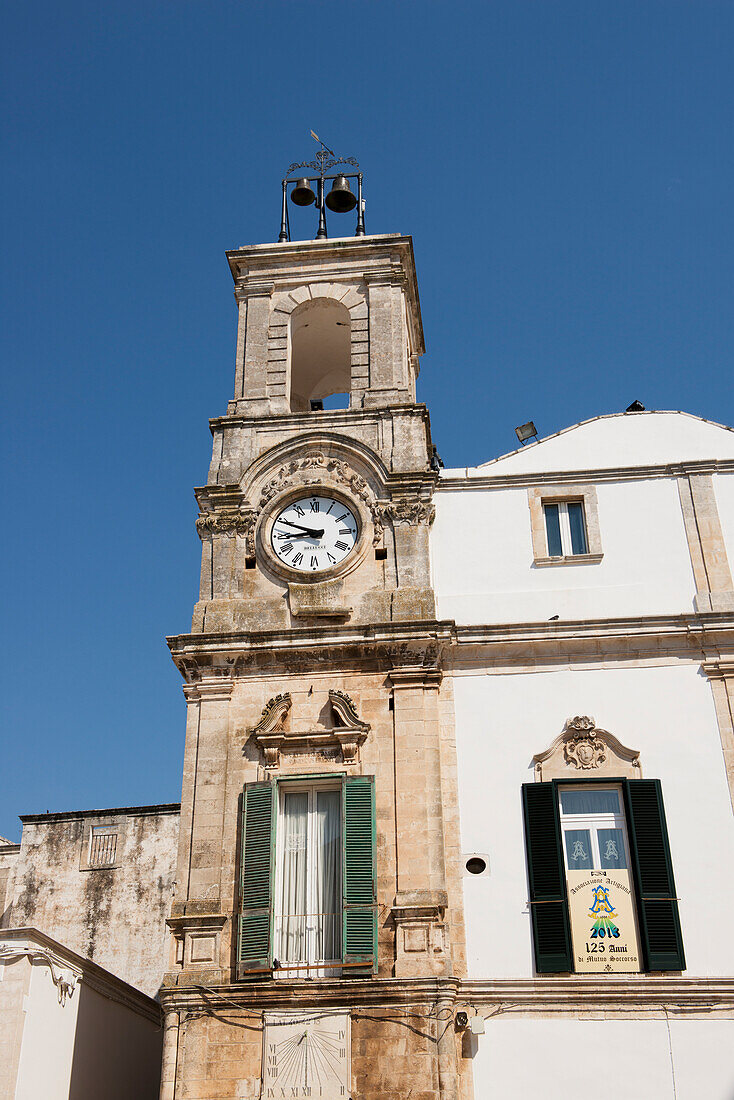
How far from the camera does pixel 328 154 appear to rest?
84.2 feet

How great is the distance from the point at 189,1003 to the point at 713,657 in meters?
9.28

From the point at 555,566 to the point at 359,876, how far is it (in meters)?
6.13

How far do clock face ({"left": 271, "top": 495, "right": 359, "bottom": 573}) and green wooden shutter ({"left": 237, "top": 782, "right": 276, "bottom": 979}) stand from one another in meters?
4.00

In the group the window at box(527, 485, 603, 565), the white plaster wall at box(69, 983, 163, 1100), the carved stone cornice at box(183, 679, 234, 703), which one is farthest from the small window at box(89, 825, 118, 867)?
the window at box(527, 485, 603, 565)

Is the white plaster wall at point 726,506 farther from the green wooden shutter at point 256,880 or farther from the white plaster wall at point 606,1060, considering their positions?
the green wooden shutter at point 256,880

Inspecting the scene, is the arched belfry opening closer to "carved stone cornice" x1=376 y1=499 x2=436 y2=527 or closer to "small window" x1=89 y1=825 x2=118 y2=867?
"carved stone cornice" x1=376 y1=499 x2=436 y2=527

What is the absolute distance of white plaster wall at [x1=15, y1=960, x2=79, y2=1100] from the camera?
16.2m

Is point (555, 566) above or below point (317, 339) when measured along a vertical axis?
below

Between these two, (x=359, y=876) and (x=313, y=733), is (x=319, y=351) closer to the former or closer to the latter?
(x=313, y=733)

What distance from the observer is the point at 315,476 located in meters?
20.9

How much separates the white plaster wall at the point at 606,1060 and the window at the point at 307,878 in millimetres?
2216

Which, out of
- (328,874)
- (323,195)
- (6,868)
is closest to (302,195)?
(323,195)

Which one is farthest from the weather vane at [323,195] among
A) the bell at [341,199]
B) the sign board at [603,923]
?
the sign board at [603,923]

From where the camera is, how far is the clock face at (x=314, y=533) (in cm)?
2011
